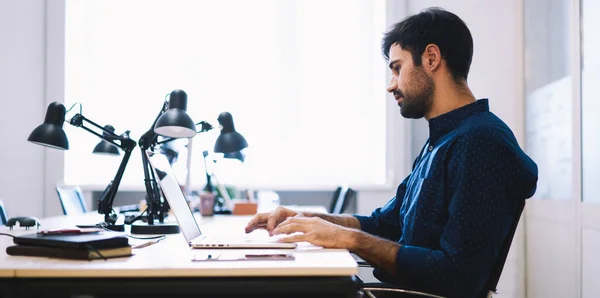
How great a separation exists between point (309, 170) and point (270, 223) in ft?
9.56

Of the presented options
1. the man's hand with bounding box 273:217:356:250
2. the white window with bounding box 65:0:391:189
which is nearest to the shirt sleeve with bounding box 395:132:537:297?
the man's hand with bounding box 273:217:356:250

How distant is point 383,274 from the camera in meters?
1.77

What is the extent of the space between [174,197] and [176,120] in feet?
1.07

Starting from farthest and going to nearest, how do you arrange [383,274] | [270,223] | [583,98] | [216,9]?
[216,9], [583,98], [270,223], [383,274]

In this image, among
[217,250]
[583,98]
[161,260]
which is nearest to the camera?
[161,260]

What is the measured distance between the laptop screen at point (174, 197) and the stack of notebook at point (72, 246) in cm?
26

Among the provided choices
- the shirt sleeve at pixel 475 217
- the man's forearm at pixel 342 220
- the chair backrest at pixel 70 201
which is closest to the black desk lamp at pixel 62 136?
the man's forearm at pixel 342 220

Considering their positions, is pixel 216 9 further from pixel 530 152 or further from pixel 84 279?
pixel 84 279

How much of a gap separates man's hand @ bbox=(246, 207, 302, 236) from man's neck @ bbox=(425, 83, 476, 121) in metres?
0.63

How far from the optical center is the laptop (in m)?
1.57

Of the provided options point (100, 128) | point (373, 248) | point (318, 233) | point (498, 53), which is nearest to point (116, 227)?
point (100, 128)

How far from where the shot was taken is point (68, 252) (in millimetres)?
1358

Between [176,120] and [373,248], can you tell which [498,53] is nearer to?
[176,120]

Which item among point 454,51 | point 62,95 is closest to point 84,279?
point 454,51
